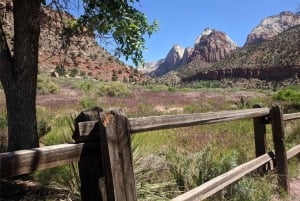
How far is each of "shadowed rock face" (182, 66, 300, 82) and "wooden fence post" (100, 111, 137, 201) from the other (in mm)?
88512

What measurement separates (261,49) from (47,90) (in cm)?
7125

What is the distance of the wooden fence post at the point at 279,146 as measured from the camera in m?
6.45

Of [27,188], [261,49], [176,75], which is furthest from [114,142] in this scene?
Result: [176,75]

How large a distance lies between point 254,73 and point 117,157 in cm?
10298

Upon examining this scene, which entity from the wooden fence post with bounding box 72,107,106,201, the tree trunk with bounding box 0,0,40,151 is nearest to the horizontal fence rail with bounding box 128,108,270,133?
the wooden fence post with bounding box 72,107,106,201

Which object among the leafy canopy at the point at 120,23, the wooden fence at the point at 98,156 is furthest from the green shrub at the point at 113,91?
the wooden fence at the point at 98,156

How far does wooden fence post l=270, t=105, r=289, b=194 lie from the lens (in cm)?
645

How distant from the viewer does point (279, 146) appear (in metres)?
6.55

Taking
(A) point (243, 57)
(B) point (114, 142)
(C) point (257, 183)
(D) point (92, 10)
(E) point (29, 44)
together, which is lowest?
(C) point (257, 183)

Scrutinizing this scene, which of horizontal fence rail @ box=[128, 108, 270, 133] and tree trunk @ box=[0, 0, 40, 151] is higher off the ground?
tree trunk @ box=[0, 0, 40, 151]

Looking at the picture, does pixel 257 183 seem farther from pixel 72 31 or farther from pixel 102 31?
pixel 72 31

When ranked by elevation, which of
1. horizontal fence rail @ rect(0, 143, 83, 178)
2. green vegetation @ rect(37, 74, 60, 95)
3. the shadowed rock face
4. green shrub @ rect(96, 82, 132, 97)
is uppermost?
the shadowed rock face

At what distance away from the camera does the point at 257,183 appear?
5.92m

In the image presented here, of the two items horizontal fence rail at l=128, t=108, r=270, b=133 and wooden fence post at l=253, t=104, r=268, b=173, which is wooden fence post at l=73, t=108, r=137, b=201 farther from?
wooden fence post at l=253, t=104, r=268, b=173
